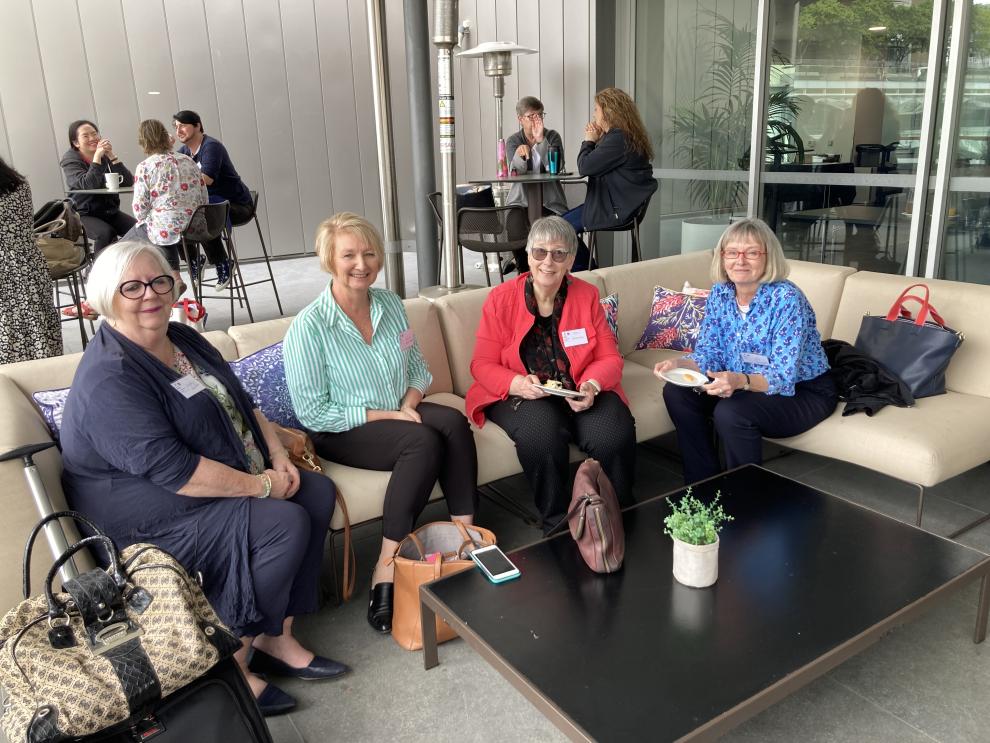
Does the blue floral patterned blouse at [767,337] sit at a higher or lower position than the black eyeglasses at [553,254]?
lower

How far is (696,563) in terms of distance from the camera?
5.98 ft

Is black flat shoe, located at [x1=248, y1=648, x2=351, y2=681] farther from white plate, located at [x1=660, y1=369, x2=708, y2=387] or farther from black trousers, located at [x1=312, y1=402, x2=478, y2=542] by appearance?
white plate, located at [x1=660, y1=369, x2=708, y2=387]

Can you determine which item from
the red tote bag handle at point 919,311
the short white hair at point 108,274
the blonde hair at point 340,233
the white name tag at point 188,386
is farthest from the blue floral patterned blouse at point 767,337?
the short white hair at point 108,274

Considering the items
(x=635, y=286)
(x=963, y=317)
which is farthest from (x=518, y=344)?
(x=963, y=317)

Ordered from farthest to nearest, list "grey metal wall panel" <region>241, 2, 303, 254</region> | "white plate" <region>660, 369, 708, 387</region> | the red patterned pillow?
1. "grey metal wall panel" <region>241, 2, 303, 254</region>
2. the red patterned pillow
3. "white plate" <region>660, 369, 708, 387</region>

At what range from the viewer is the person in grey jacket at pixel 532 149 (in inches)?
220

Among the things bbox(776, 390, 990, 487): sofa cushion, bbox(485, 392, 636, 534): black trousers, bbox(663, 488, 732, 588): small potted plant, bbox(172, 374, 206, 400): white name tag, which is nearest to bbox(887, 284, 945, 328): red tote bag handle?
bbox(776, 390, 990, 487): sofa cushion

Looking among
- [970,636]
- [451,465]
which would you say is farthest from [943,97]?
[451,465]

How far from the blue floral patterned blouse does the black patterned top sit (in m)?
0.54

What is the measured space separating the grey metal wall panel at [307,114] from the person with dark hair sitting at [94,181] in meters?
2.52

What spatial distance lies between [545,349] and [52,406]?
1.57 meters

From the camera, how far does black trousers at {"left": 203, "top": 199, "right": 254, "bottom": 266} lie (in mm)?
5508

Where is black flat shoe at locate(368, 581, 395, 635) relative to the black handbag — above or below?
below

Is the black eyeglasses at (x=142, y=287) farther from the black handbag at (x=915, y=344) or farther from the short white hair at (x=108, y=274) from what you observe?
the black handbag at (x=915, y=344)
